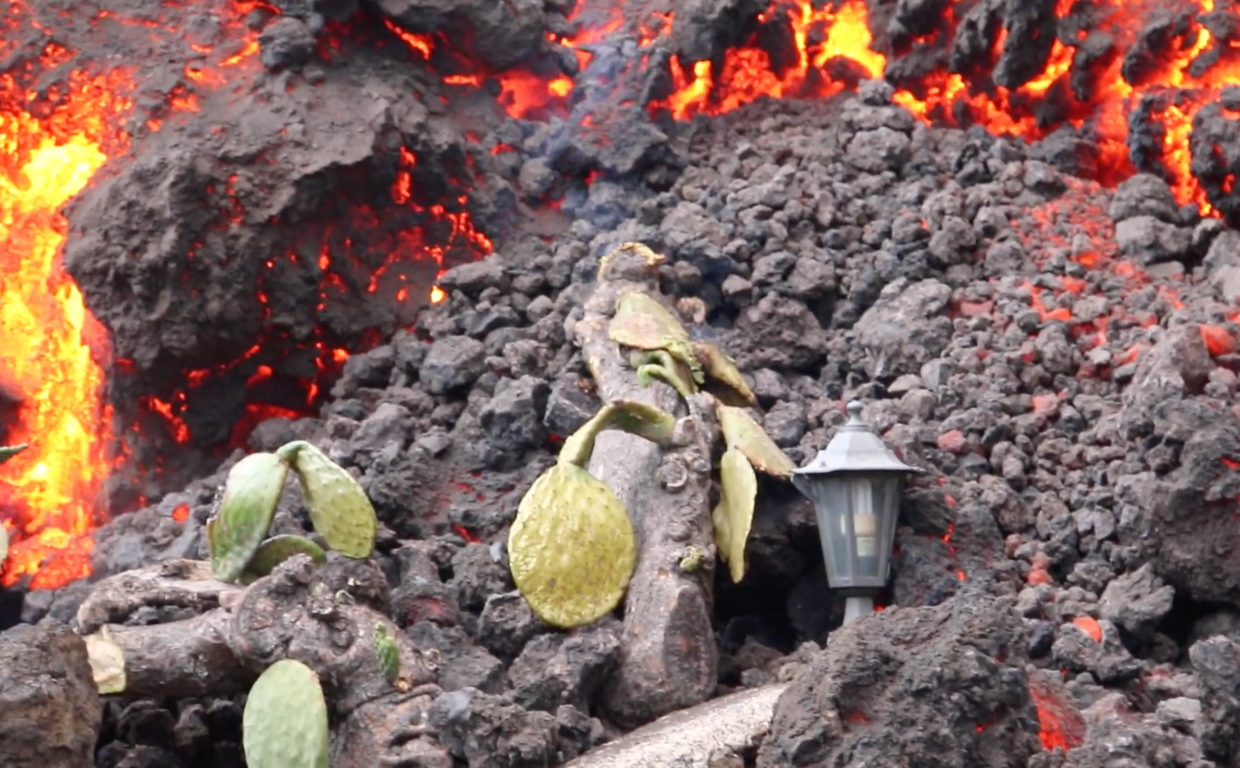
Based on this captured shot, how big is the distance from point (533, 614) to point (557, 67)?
4301mm

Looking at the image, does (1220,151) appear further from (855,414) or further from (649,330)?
(649,330)

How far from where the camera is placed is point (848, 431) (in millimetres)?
5566

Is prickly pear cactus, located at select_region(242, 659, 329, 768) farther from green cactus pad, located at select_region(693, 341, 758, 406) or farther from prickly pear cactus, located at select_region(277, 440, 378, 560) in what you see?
green cactus pad, located at select_region(693, 341, 758, 406)

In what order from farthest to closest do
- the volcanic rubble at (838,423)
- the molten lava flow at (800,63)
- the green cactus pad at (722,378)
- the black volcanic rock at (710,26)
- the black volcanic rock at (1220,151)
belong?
1. the molten lava flow at (800,63)
2. the black volcanic rock at (710,26)
3. the black volcanic rock at (1220,151)
4. the green cactus pad at (722,378)
5. the volcanic rubble at (838,423)

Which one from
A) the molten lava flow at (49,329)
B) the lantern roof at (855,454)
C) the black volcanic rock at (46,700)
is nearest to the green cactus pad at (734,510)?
the lantern roof at (855,454)

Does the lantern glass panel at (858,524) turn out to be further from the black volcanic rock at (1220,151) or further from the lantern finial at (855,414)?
the black volcanic rock at (1220,151)

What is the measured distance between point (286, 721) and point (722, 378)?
255 centimetres

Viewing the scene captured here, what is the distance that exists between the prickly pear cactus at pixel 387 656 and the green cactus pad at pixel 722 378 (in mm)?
2077

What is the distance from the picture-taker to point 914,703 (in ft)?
13.2

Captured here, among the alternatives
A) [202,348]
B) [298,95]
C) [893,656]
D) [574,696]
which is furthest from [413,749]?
[298,95]

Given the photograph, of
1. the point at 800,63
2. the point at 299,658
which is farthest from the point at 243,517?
the point at 800,63

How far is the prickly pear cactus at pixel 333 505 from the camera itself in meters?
5.23

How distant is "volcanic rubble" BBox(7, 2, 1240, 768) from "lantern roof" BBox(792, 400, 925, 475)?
407 millimetres

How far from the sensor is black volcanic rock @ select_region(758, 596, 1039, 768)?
3.97 metres
